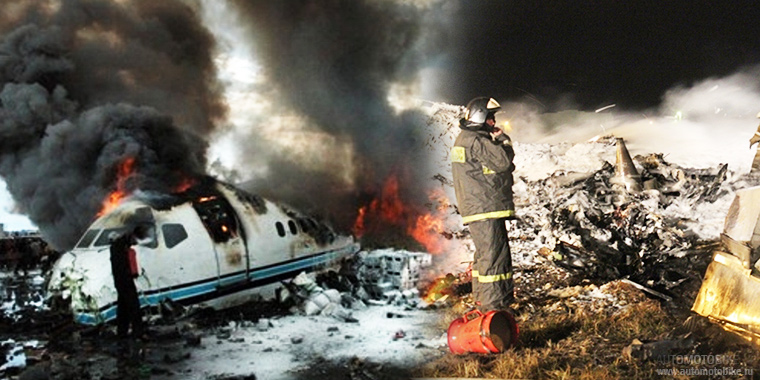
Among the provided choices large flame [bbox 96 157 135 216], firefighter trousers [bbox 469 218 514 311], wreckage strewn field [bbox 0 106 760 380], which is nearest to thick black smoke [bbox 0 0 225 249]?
large flame [bbox 96 157 135 216]

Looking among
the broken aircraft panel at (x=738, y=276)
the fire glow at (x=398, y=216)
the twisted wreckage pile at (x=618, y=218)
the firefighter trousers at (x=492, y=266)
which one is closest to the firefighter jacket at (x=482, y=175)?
the firefighter trousers at (x=492, y=266)

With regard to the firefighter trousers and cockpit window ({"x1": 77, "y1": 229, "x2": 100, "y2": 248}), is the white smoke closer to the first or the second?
the firefighter trousers

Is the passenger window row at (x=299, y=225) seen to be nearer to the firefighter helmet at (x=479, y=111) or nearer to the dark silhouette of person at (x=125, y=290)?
the dark silhouette of person at (x=125, y=290)

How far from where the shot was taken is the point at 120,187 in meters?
8.95

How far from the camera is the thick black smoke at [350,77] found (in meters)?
11.2

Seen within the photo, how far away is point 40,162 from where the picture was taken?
9.50 m

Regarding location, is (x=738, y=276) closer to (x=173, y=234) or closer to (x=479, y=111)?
(x=479, y=111)

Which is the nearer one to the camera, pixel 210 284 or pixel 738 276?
pixel 738 276

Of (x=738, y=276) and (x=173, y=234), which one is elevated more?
(x=173, y=234)

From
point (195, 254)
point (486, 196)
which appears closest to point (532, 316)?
point (486, 196)

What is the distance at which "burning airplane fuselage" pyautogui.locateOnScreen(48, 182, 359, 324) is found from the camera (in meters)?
7.25

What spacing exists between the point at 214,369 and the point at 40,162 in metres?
6.09

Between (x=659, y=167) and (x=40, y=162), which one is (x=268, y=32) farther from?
(x=659, y=167)

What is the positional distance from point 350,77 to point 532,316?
689 cm
